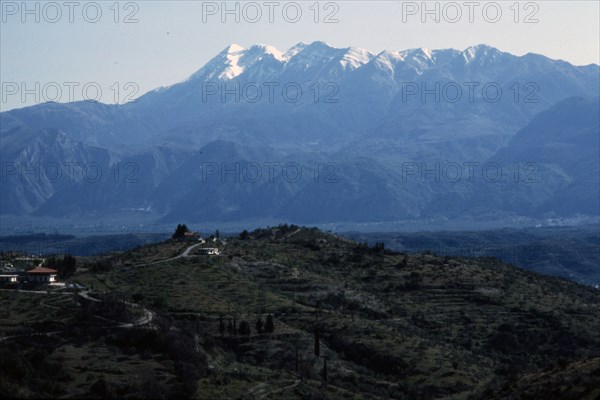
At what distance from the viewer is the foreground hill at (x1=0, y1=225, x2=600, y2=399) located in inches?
2881

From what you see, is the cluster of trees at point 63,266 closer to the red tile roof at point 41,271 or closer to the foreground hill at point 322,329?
the foreground hill at point 322,329

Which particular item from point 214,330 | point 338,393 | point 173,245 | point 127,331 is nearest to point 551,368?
point 338,393

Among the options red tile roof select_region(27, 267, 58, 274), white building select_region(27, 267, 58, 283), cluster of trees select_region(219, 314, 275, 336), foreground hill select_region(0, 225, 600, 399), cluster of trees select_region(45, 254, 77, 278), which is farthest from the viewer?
cluster of trees select_region(45, 254, 77, 278)

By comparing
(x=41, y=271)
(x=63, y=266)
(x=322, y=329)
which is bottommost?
(x=322, y=329)

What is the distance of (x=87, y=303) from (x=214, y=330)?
13.2m

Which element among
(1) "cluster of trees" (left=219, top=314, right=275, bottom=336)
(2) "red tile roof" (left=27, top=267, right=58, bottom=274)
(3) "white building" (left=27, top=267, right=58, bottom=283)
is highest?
(2) "red tile roof" (left=27, top=267, right=58, bottom=274)

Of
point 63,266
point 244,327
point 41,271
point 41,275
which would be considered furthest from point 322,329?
point 63,266

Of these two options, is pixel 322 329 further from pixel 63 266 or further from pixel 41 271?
pixel 63 266

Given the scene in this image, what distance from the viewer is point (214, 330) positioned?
102062 millimetres

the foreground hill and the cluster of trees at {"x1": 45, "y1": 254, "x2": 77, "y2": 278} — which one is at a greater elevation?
the cluster of trees at {"x1": 45, "y1": 254, "x2": 77, "y2": 278}

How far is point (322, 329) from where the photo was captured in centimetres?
10744

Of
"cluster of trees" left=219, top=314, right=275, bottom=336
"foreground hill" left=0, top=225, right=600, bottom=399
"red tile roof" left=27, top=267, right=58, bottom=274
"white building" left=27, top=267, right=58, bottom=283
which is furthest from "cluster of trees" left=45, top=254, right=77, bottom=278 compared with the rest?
"cluster of trees" left=219, top=314, right=275, bottom=336

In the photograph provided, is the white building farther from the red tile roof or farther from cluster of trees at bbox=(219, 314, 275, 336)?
cluster of trees at bbox=(219, 314, 275, 336)

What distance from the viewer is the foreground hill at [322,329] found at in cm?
7319
